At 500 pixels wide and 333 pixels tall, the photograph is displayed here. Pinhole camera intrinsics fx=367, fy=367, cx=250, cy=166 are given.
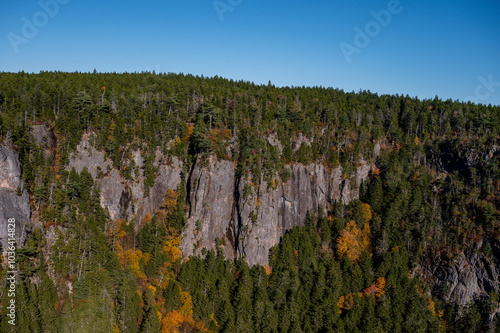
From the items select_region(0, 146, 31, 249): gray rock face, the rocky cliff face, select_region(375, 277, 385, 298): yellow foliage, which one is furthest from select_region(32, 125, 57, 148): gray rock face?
select_region(375, 277, 385, 298): yellow foliage

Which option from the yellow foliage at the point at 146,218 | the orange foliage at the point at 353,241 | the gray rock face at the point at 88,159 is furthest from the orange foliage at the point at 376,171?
the gray rock face at the point at 88,159

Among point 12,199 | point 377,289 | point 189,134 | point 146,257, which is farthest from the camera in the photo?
point 189,134

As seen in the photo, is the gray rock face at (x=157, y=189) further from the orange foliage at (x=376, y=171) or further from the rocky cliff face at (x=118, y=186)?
the orange foliage at (x=376, y=171)

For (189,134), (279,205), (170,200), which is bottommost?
(279,205)

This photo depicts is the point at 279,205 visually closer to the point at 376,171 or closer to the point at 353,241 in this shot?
the point at 353,241

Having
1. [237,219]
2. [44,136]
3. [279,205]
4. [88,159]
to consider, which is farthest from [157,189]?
[279,205]

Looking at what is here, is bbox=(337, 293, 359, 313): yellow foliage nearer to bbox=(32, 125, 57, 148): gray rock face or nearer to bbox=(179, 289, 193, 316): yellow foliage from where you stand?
bbox=(179, 289, 193, 316): yellow foliage

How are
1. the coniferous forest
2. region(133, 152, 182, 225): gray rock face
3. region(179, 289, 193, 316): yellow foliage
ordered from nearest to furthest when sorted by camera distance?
the coniferous forest
region(179, 289, 193, 316): yellow foliage
region(133, 152, 182, 225): gray rock face
